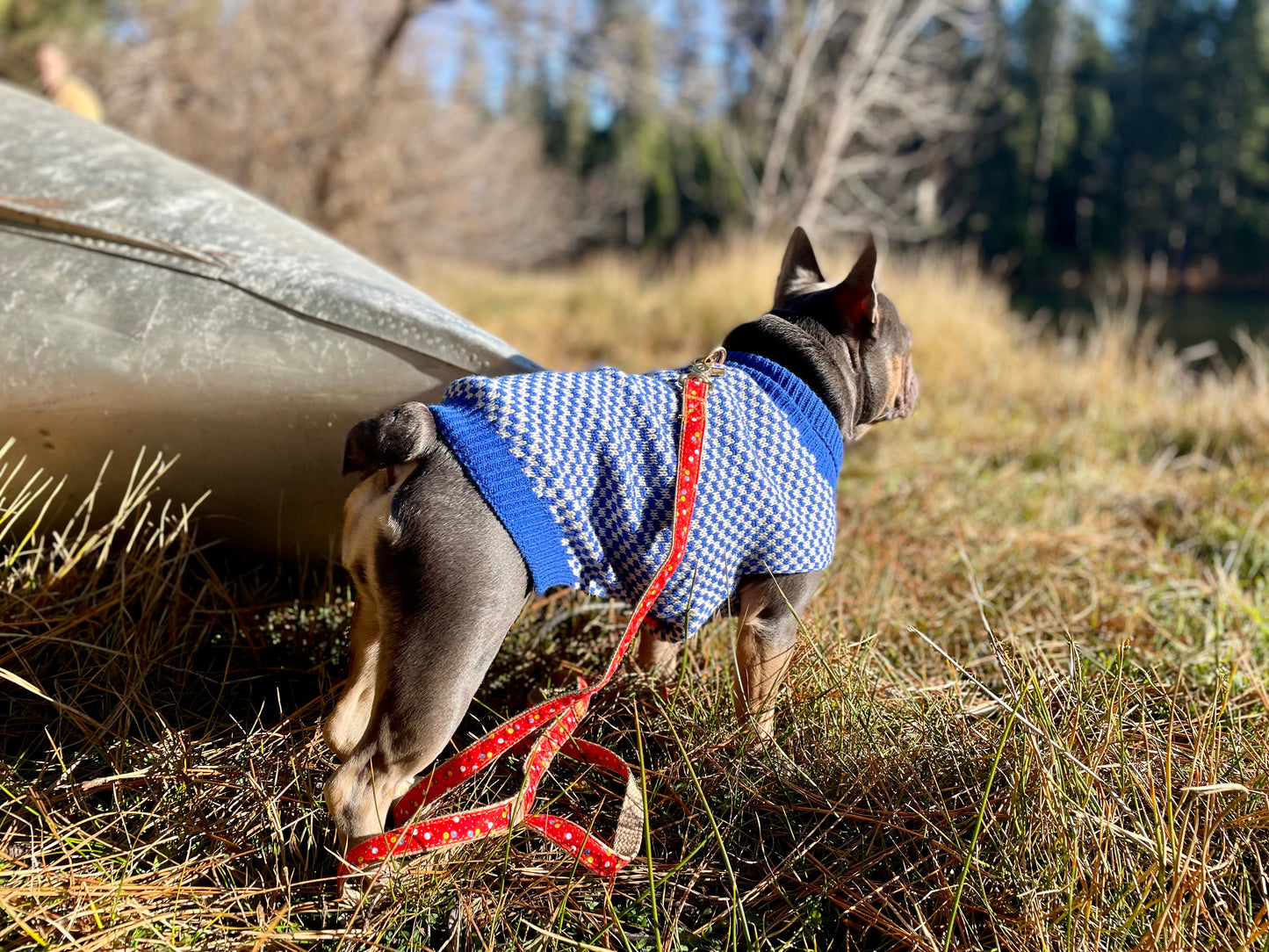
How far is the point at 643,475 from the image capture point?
1.83m

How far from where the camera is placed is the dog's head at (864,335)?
2137 millimetres

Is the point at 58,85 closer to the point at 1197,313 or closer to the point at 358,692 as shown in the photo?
the point at 358,692

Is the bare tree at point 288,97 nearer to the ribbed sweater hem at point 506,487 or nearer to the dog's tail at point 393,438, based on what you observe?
the dog's tail at point 393,438

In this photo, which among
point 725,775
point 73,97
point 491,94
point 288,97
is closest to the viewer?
point 725,775

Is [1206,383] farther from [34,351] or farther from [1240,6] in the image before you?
[1240,6]

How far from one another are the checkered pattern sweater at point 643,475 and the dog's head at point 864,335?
0.74 ft

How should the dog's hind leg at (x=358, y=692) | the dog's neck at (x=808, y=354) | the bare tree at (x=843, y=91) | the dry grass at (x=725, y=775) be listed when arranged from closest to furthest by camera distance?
the dry grass at (x=725, y=775) < the dog's hind leg at (x=358, y=692) < the dog's neck at (x=808, y=354) < the bare tree at (x=843, y=91)

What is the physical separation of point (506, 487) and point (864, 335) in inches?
40.9

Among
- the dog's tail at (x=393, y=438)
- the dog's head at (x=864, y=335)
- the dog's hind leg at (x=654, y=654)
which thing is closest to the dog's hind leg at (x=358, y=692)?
the dog's tail at (x=393, y=438)

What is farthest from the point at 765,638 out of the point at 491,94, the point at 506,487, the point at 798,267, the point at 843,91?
the point at 491,94

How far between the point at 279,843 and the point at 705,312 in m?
7.33

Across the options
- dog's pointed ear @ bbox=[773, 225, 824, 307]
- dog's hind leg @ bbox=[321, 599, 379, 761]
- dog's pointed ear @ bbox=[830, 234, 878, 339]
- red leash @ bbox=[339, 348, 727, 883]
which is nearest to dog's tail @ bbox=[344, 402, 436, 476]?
dog's hind leg @ bbox=[321, 599, 379, 761]

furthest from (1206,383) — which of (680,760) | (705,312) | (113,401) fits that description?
(113,401)

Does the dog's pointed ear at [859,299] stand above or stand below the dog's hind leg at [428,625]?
above
